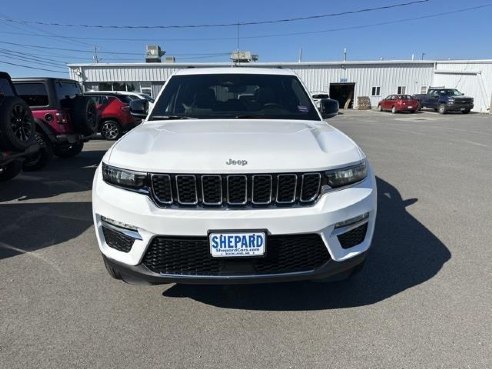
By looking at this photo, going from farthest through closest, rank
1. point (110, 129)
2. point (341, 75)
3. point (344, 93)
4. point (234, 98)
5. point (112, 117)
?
point (344, 93), point (341, 75), point (110, 129), point (112, 117), point (234, 98)

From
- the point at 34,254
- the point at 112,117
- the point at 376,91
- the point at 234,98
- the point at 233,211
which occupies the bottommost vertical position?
the point at 376,91

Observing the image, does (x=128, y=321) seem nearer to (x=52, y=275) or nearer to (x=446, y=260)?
(x=52, y=275)

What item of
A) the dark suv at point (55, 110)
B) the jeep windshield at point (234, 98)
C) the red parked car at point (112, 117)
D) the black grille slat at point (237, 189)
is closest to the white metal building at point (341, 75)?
the red parked car at point (112, 117)

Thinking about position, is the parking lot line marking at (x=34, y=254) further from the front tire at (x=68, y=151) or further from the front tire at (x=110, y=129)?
the front tire at (x=110, y=129)

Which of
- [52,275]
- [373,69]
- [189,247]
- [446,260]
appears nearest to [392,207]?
[446,260]

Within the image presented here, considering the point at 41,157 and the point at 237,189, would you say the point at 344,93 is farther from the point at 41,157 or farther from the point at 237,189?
the point at 237,189

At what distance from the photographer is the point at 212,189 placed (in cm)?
249

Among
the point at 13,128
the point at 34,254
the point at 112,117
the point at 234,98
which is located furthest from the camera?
the point at 112,117

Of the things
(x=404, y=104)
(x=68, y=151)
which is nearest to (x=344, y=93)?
(x=404, y=104)

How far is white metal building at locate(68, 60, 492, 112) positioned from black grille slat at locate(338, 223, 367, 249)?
3730 centimetres

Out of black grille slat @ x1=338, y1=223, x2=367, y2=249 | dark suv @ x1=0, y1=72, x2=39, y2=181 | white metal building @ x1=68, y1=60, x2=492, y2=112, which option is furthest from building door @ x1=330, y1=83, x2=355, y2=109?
black grille slat @ x1=338, y1=223, x2=367, y2=249

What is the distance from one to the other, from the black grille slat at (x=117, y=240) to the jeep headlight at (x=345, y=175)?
1.34 metres

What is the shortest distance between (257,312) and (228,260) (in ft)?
2.08

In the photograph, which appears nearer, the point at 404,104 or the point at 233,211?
the point at 233,211
